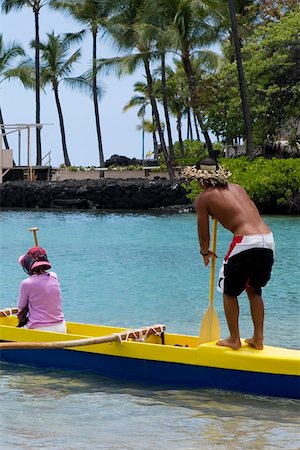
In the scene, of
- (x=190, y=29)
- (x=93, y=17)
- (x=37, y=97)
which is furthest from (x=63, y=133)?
(x=190, y=29)

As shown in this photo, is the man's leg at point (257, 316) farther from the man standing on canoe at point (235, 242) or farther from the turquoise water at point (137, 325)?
the turquoise water at point (137, 325)

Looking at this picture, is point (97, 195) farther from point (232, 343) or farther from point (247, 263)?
point (247, 263)

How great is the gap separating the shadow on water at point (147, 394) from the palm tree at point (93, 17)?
41.4m

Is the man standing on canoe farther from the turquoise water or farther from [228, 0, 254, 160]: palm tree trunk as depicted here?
[228, 0, 254, 160]: palm tree trunk

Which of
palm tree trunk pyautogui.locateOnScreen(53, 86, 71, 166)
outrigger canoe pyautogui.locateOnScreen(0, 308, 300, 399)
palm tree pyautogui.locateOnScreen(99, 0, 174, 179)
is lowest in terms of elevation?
outrigger canoe pyautogui.locateOnScreen(0, 308, 300, 399)

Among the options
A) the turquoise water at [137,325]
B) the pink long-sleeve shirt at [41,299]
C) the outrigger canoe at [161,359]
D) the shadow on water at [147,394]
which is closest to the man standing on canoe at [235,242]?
the outrigger canoe at [161,359]

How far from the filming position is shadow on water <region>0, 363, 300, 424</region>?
734cm

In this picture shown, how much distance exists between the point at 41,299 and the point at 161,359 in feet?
4.60

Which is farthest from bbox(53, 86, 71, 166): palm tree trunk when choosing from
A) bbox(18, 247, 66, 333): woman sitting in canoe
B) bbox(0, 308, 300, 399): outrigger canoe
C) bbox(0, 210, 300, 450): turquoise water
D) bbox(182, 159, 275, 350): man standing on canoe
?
bbox(182, 159, 275, 350): man standing on canoe

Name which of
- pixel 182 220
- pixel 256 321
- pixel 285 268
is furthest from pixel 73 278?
pixel 182 220

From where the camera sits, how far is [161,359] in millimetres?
7871

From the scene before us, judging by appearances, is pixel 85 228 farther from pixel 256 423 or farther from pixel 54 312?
pixel 256 423

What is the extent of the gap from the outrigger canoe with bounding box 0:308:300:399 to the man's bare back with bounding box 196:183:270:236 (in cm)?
94

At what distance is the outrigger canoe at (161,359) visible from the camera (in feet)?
24.4
